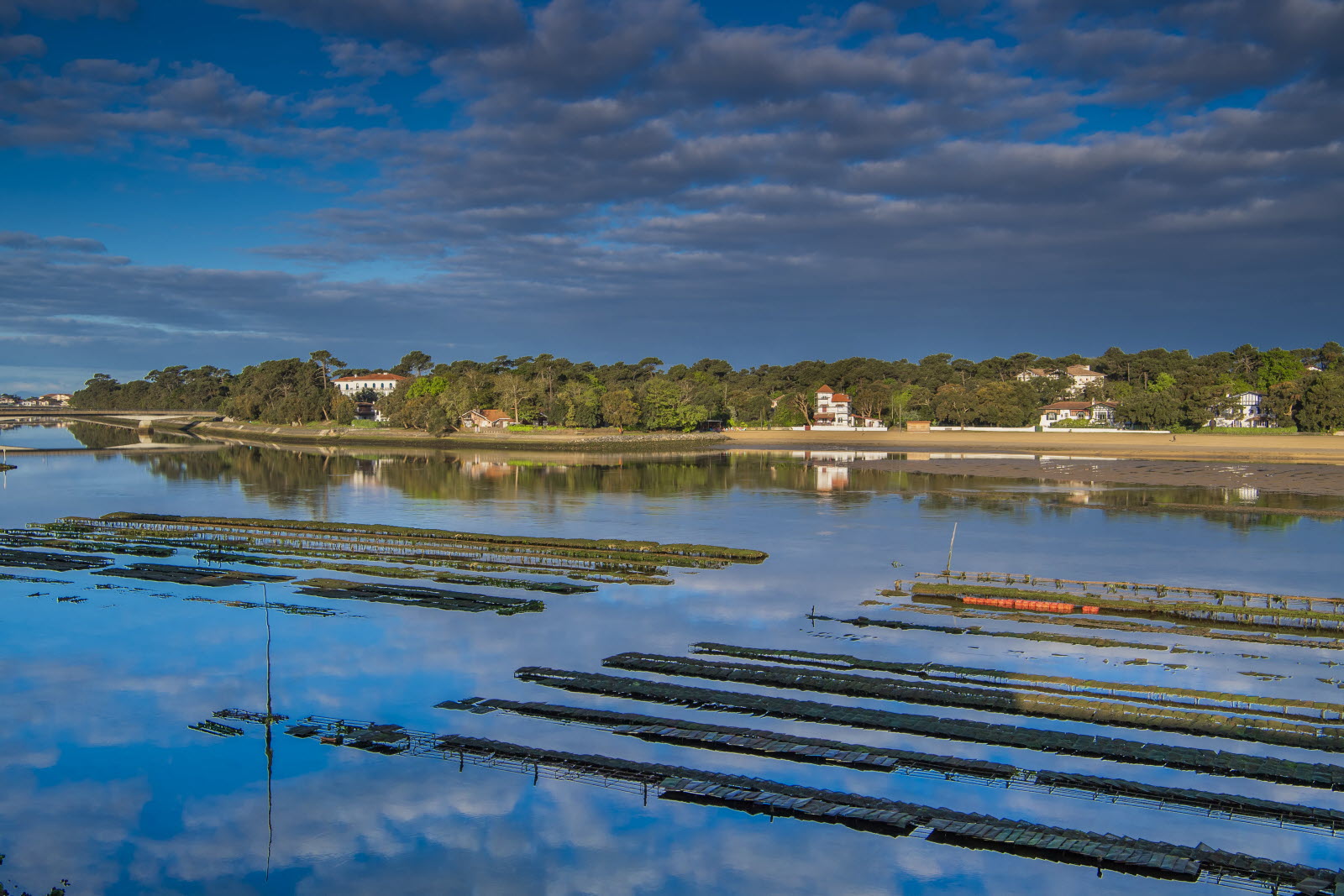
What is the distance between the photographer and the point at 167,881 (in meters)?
13.0

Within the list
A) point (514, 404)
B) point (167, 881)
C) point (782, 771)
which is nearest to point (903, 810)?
point (782, 771)

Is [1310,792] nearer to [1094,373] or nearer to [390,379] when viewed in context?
[1094,373]

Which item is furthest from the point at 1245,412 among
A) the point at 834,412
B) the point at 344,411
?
the point at 344,411

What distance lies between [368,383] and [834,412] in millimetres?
84836

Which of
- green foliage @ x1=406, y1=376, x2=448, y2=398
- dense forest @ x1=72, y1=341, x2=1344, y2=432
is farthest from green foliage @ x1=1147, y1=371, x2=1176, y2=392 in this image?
green foliage @ x1=406, y1=376, x2=448, y2=398

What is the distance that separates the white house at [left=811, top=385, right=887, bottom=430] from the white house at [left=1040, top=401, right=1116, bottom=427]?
2138 centimetres

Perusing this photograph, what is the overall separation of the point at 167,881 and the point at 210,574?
20598mm

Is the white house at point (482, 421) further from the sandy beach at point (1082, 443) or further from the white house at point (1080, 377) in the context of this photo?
the white house at point (1080, 377)

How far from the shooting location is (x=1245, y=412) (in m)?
110

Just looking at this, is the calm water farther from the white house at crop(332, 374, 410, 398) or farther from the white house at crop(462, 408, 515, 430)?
the white house at crop(332, 374, 410, 398)

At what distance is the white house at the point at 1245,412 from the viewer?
344 ft

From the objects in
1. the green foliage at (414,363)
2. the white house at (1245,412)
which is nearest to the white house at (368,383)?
the green foliage at (414,363)

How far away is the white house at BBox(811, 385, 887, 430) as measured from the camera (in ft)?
424

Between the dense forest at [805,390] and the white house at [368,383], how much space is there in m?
9.02
